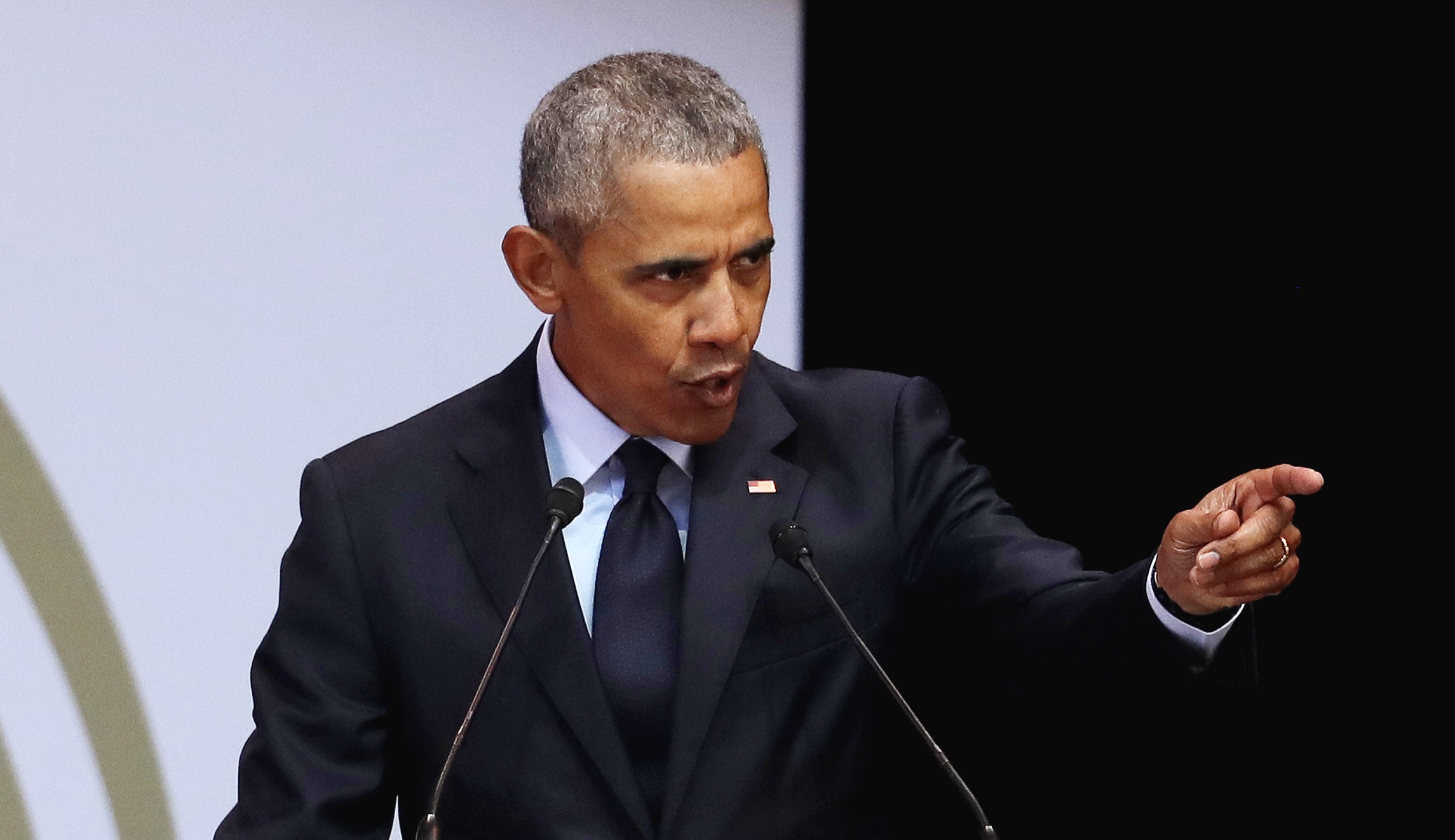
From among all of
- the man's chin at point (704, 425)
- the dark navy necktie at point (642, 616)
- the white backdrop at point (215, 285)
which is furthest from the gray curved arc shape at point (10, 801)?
the man's chin at point (704, 425)

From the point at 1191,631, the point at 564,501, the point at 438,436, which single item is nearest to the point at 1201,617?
the point at 1191,631

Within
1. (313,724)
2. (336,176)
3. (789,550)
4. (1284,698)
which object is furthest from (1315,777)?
(336,176)

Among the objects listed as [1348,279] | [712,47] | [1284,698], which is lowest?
[1284,698]

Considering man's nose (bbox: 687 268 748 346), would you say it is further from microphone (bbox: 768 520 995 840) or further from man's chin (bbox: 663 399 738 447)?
microphone (bbox: 768 520 995 840)

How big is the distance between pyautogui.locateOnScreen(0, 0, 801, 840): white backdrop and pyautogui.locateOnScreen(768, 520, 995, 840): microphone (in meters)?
1.06

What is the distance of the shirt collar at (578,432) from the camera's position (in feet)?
5.65

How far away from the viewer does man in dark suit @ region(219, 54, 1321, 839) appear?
62.0 inches

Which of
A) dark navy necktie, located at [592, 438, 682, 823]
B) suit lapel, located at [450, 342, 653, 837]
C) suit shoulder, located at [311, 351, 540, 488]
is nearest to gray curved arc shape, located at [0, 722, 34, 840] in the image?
suit shoulder, located at [311, 351, 540, 488]

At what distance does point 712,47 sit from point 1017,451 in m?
0.86

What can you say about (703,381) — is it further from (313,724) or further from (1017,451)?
(1017,451)

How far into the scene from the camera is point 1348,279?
2.18 metres

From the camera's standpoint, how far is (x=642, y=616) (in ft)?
5.40

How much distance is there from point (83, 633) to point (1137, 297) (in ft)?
5.35

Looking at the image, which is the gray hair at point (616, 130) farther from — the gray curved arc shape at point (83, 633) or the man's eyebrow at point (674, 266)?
the gray curved arc shape at point (83, 633)
